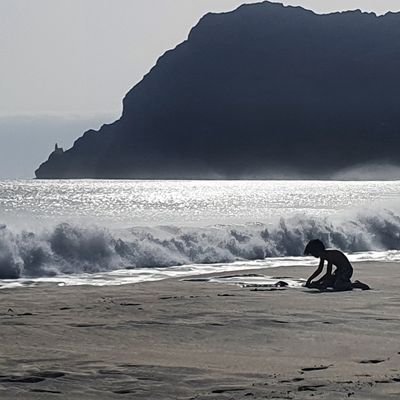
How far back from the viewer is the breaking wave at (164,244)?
74.9ft

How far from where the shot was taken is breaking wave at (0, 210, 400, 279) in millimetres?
22844

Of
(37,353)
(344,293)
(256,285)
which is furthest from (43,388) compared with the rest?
(256,285)

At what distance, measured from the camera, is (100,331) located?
11680 millimetres

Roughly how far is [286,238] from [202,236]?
3.74 m

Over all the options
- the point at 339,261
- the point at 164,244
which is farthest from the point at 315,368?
the point at 164,244

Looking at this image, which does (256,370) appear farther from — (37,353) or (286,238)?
(286,238)

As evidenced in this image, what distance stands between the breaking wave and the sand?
19.3ft

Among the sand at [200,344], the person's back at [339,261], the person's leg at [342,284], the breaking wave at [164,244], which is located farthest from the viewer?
the breaking wave at [164,244]

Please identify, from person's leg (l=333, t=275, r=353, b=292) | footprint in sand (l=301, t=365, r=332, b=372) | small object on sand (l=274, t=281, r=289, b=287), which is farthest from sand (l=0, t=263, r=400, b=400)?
small object on sand (l=274, t=281, r=289, b=287)

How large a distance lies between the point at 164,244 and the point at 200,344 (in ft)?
52.1

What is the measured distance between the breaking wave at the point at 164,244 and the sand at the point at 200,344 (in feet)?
19.3

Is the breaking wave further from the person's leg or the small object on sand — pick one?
the person's leg

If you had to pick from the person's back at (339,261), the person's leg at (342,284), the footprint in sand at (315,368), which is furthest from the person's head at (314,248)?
the footprint in sand at (315,368)

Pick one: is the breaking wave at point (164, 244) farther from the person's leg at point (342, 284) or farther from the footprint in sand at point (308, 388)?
the footprint in sand at point (308, 388)
